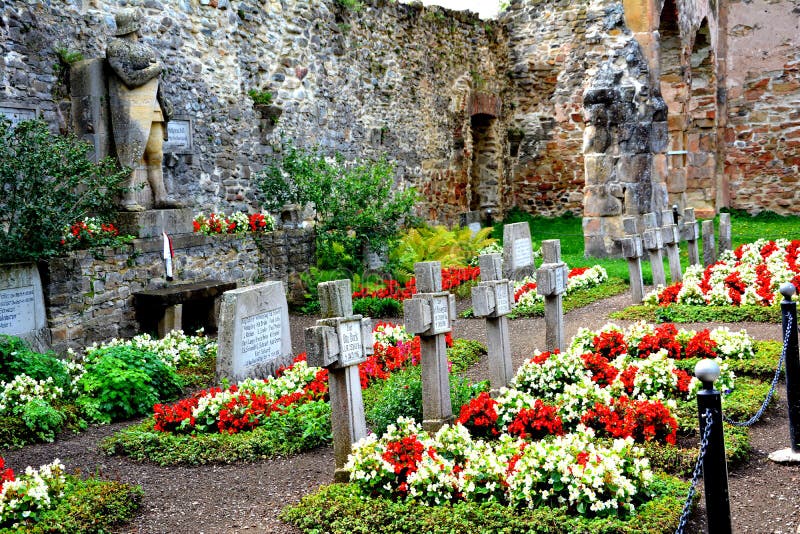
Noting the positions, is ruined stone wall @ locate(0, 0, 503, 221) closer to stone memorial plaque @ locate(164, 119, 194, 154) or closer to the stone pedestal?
stone memorial plaque @ locate(164, 119, 194, 154)

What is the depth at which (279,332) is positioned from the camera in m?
8.66

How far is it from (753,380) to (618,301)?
4.68 metres

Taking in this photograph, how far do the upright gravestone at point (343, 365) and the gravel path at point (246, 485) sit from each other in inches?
11.9

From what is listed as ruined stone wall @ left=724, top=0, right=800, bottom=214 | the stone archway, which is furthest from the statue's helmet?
ruined stone wall @ left=724, top=0, right=800, bottom=214

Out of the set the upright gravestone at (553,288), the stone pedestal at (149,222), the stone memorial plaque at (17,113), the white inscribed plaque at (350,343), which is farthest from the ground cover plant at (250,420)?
the stone memorial plaque at (17,113)

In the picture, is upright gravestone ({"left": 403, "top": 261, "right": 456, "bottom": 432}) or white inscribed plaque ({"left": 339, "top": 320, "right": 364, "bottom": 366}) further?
upright gravestone ({"left": 403, "top": 261, "right": 456, "bottom": 432})

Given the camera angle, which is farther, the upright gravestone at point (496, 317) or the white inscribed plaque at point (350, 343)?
the upright gravestone at point (496, 317)

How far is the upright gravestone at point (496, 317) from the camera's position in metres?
6.91

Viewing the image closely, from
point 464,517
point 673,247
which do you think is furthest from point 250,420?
point 673,247

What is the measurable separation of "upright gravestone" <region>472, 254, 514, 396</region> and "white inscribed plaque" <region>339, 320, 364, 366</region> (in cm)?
158

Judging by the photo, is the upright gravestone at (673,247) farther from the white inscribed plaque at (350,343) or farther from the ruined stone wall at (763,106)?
the ruined stone wall at (763,106)

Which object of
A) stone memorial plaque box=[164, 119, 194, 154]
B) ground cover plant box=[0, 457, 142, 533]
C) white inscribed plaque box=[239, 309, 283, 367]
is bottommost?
ground cover plant box=[0, 457, 142, 533]

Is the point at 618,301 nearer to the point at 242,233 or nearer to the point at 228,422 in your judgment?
the point at 242,233

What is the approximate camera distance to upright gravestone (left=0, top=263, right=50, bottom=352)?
8227mm
